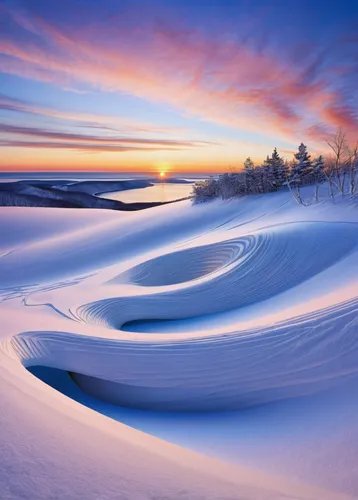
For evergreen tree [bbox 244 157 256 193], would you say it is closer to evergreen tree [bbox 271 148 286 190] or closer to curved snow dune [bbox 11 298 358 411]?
evergreen tree [bbox 271 148 286 190]

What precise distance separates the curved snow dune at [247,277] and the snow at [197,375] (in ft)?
0.08

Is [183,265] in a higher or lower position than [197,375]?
higher

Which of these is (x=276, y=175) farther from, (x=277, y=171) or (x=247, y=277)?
(x=247, y=277)

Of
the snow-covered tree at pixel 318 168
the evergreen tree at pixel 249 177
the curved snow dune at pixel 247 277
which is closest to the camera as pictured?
the curved snow dune at pixel 247 277

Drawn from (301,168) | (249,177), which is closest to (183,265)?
(249,177)

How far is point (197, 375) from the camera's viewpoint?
320 centimetres

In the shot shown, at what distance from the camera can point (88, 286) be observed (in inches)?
268

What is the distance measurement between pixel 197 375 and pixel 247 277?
3.04 metres

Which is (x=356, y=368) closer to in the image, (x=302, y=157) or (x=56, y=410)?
(x=56, y=410)

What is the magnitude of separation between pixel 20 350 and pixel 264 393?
249 centimetres

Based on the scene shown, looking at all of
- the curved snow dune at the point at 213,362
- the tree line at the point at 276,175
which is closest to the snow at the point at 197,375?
the curved snow dune at the point at 213,362

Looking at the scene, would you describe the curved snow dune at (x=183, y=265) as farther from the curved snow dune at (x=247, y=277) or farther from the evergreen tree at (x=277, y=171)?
the evergreen tree at (x=277, y=171)

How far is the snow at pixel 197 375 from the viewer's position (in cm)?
142

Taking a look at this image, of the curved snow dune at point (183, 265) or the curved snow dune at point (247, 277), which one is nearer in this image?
the curved snow dune at point (247, 277)
